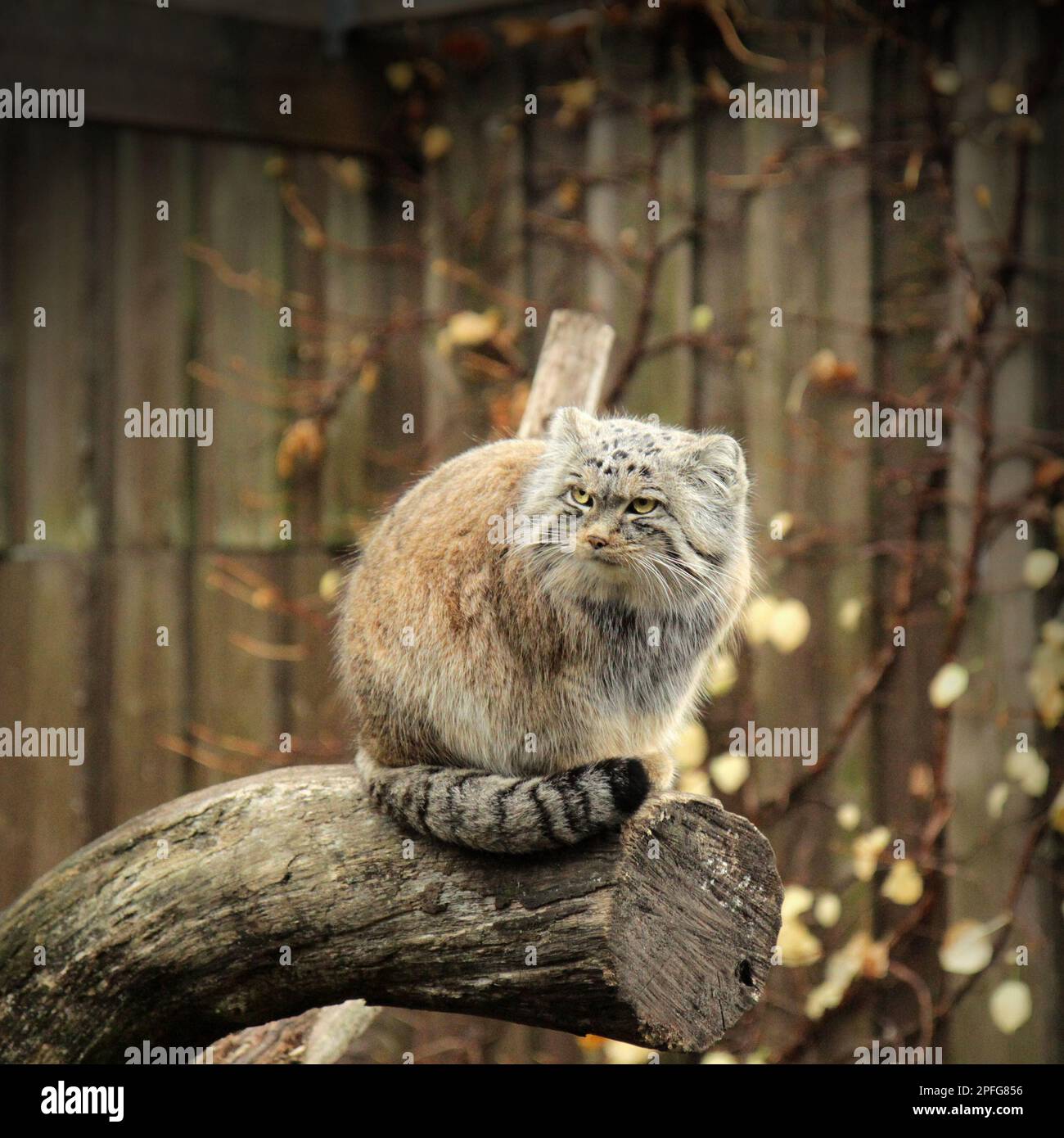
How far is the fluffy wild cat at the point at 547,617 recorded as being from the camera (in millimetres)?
2617

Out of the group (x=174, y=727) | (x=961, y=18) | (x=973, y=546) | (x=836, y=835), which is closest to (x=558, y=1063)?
(x=836, y=835)

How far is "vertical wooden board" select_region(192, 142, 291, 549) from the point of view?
16.1 ft

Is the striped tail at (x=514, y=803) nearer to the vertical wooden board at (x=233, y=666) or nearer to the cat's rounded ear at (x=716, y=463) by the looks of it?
the cat's rounded ear at (x=716, y=463)

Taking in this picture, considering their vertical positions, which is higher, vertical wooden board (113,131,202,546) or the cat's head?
vertical wooden board (113,131,202,546)

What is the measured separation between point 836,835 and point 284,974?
2383 millimetres

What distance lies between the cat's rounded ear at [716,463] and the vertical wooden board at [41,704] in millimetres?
2728

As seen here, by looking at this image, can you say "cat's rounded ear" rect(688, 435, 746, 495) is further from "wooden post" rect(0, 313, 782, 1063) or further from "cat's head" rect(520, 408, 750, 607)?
"wooden post" rect(0, 313, 782, 1063)

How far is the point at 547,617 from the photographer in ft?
8.83

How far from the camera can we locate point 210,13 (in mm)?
4805

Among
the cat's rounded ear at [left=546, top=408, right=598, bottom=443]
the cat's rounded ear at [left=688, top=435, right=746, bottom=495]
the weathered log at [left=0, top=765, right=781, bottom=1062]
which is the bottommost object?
the weathered log at [left=0, top=765, right=781, bottom=1062]

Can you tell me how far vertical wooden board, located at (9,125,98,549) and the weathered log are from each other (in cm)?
205

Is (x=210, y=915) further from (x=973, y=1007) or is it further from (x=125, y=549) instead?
(x=973, y=1007)

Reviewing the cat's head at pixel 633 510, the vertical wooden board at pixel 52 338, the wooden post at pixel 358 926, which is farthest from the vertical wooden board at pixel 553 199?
the wooden post at pixel 358 926

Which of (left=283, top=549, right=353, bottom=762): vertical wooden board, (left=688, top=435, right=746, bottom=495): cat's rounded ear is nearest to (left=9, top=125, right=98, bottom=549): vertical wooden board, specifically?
(left=283, top=549, right=353, bottom=762): vertical wooden board
